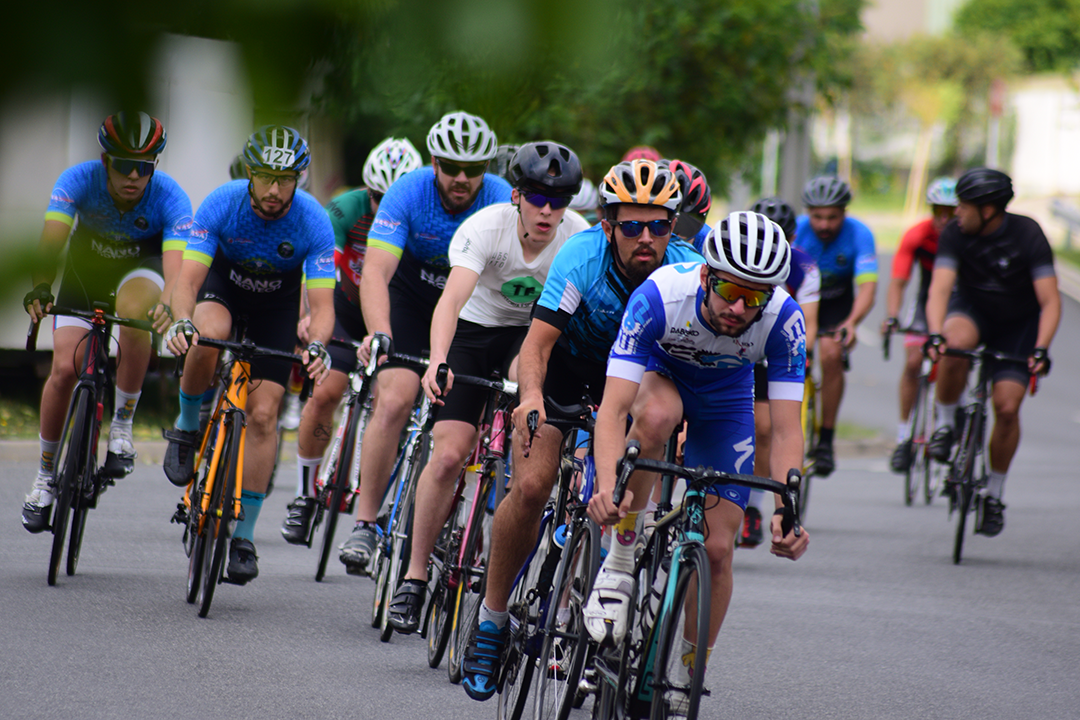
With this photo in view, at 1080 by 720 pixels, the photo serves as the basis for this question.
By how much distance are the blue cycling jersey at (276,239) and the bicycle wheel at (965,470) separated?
4118mm

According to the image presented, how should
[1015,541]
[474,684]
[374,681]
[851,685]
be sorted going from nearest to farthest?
Result: [474,684] → [374,681] → [851,685] → [1015,541]

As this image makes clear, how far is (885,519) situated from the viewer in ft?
32.2

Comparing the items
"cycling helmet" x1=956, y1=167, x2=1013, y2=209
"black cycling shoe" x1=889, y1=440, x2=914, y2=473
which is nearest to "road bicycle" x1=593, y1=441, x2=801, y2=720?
"cycling helmet" x1=956, y1=167, x2=1013, y2=209

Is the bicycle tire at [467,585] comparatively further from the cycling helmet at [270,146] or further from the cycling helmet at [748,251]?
the cycling helmet at [270,146]

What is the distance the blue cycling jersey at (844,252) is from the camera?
9.87 metres

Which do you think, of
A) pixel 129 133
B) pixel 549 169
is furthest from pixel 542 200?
pixel 129 133

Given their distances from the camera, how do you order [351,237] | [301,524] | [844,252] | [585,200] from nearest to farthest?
[301,524]
[351,237]
[585,200]
[844,252]

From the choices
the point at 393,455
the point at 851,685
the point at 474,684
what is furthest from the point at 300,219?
the point at 851,685

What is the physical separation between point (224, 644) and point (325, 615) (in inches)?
28.1

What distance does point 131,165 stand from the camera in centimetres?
123

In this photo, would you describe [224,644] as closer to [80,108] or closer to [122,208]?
[122,208]

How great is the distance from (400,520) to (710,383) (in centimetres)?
173

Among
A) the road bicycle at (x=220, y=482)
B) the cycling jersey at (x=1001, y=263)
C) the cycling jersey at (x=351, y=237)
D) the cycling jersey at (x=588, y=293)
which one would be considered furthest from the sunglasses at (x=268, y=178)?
the cycling jersey at (x=1001, y=263)

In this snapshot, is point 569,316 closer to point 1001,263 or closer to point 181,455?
point 181,455
